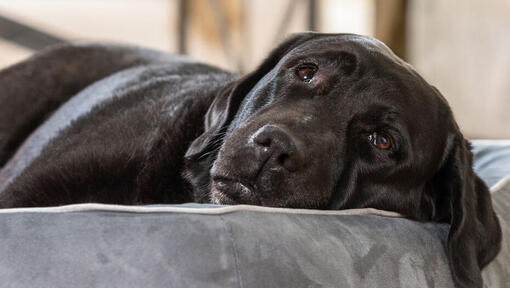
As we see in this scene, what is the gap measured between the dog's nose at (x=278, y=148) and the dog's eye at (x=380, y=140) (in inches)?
11.9

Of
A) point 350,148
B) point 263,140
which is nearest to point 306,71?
point 350,148

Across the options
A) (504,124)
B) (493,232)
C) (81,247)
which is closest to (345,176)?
(493,232)

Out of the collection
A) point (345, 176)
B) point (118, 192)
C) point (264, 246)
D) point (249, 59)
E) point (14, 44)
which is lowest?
point (249, 59)

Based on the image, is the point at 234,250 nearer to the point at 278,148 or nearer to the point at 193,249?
the point at 193,249

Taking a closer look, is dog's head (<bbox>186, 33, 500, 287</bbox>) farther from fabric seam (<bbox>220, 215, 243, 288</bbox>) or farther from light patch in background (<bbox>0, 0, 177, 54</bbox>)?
light patch in background (<bbox>0, 0, 177, 54</bbox>)

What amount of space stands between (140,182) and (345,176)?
67 cm

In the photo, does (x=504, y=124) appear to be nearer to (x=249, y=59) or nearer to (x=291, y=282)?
(x=249, y=59)

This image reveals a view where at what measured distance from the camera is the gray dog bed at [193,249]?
4.00 feet

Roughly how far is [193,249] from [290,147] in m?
0.52

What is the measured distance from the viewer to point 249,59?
8211mm

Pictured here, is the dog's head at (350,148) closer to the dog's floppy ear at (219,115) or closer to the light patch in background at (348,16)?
the dog's floppy ear at (219,115)

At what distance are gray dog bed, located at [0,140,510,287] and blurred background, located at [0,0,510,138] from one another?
4.30 m

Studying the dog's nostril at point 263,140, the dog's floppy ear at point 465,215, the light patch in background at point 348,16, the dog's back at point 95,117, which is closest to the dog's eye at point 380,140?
the dog's floppy ear at point 465,215

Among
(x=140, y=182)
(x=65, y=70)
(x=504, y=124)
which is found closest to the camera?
(x=140, y=182)
